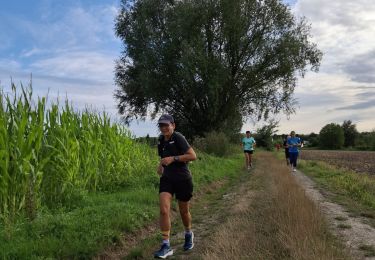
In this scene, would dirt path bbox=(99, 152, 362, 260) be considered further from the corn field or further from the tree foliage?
the tree foliage

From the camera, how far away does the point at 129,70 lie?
37312 millimetres

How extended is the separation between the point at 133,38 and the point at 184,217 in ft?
94.2

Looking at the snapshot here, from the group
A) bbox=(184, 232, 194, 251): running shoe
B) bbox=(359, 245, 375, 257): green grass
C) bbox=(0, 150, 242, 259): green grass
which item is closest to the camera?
bbox=(0, 150, 242, 259): green grass

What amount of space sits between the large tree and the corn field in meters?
19.2

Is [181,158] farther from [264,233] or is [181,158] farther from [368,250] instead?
[368,250]

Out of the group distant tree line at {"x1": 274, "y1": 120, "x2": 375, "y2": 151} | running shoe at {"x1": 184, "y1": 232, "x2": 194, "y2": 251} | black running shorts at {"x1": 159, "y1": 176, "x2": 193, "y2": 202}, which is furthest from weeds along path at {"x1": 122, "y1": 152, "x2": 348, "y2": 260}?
distant tree line at {"x1": 274, "y1": 120, "x2": 375, "y2": 151}

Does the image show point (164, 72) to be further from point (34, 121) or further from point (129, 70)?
point (34, 121)

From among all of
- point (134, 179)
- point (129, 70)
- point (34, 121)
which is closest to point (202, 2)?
point (129, 70)

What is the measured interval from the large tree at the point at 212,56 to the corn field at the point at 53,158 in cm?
1922

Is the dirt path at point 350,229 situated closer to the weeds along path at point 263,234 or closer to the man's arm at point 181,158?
A: the weeds along path at point 263,234

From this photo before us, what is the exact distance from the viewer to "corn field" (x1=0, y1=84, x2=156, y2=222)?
273 inches

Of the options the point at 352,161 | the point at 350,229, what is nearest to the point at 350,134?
the point at 352,161

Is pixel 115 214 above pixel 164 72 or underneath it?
underneath

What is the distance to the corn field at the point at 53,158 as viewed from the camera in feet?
22.7
